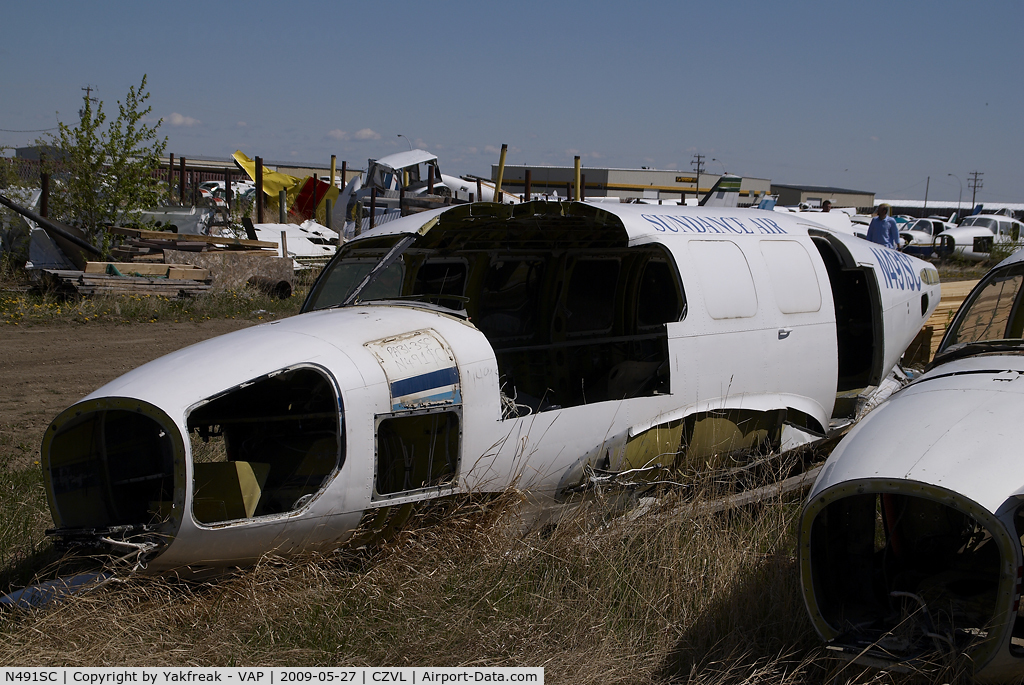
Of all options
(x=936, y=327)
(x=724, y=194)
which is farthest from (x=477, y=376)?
(x=936, y=327)

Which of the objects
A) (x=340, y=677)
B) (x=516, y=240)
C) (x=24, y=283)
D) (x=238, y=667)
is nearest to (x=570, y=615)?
(x=340, y=677)

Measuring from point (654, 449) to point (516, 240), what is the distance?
7.23 ft

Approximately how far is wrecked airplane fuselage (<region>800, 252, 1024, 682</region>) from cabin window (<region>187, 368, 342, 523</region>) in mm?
2453

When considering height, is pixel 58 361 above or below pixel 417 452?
below

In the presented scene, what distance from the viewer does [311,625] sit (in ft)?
13.5

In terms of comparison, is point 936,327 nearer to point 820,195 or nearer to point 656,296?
point 656,296

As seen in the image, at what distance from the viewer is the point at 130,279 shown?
16.6 m

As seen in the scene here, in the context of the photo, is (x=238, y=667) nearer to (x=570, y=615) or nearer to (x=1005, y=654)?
(x=570, y=615)

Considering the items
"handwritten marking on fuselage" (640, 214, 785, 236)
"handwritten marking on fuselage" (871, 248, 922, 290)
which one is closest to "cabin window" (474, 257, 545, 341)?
"handwritten marking on fuselage" (640, 214, 785, 236)

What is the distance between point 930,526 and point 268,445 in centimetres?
374

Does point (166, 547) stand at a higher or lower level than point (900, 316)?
lower

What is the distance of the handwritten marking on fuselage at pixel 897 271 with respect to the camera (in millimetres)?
7559

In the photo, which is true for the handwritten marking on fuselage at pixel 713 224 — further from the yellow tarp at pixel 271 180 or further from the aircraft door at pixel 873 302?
the yellow tarp at pixel 271 180
